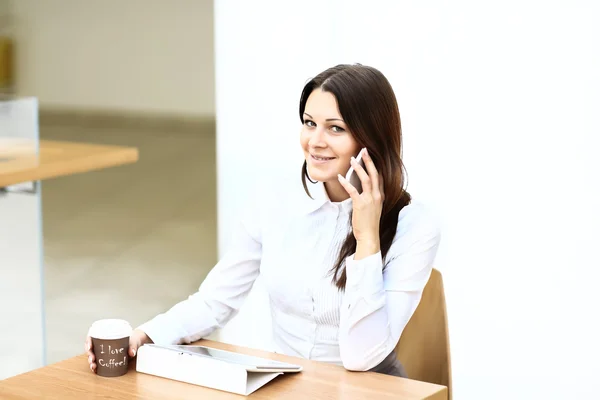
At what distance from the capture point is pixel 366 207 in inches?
70.9

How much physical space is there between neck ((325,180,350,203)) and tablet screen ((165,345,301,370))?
52 centimetres

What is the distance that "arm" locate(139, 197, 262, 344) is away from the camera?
5.93 ft

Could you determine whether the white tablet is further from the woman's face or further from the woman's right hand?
the woman's face

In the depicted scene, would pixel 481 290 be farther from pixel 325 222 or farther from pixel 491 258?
pixel 325 222

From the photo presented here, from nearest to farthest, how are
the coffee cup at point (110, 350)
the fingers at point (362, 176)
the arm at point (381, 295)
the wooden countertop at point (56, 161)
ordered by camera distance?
1. the coffee cup at point (110, 350)
2. the arm at point (381, 295)
3. the fingers at point (362, 176)
4. the wooden countertop at point (56, 161)

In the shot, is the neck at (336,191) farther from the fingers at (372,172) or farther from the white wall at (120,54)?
the white wall at (120,54)

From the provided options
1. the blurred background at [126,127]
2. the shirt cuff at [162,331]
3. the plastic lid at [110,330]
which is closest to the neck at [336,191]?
the shirt cuff at [162,331]

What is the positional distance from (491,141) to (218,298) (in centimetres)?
136

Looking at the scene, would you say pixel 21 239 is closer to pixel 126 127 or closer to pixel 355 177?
pixel 355 177

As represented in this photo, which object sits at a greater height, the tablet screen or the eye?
the eye

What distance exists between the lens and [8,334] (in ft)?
9.43

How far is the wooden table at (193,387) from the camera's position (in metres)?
1.48

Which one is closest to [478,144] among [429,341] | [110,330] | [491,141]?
[491,141]

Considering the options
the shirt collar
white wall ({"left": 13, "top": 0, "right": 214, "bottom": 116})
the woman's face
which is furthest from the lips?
white wall ({"left": 13, "top": 0, "right": 214, "bottom": 116})
